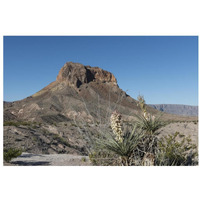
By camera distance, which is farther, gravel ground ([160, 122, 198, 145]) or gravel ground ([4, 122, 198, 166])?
gravel ground ([160, 122, 198, 145])

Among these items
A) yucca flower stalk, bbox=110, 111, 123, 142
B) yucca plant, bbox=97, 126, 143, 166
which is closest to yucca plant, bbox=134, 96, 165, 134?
yucca plant, bbox=97, 126, 143, 166

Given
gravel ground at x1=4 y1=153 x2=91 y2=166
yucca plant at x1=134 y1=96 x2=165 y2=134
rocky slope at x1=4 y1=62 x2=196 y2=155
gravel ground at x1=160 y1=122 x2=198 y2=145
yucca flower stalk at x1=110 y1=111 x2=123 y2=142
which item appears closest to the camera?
yucca flower stalk at x1=110 y1=111 x2=123 y2=142

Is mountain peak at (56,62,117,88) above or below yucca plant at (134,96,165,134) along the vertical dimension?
above

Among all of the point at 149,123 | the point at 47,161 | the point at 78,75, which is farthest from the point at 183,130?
the point at 78,75

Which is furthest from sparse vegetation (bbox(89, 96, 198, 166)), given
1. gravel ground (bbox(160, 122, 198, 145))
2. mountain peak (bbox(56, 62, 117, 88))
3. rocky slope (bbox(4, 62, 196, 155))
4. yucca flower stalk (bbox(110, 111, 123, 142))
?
mountain peak (bbox(56, 62, 117, 88))

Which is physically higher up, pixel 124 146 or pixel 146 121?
Answer: pixel 146 121

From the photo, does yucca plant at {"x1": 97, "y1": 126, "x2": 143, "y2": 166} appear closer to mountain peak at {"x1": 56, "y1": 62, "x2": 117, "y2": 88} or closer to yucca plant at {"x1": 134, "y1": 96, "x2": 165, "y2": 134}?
yucca plant at {"x1": 134, "y1": 96, "x2": 165, "y2": 134}

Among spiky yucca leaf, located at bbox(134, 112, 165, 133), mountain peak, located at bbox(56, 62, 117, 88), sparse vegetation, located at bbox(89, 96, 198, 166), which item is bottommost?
sparse vegetation, located at bbox(89, 96, 198, 166)

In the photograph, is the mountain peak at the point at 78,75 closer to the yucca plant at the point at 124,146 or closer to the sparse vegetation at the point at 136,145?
the sparse vegetation at the point at 136,145

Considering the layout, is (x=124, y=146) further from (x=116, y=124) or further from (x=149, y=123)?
(x=149, y=123)

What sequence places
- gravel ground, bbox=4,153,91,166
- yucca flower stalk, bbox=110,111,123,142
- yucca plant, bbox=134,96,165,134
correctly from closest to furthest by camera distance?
yucca flower stalk, bbox=110,111,123,142 < yucca plant, bbox=134,96,165,134 < gravel ground, bbox=4,153,91,166

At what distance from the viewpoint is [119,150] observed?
12.1ft

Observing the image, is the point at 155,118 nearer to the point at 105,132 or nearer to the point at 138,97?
the point at 138,97

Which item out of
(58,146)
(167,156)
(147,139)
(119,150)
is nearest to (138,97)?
(147,139)
